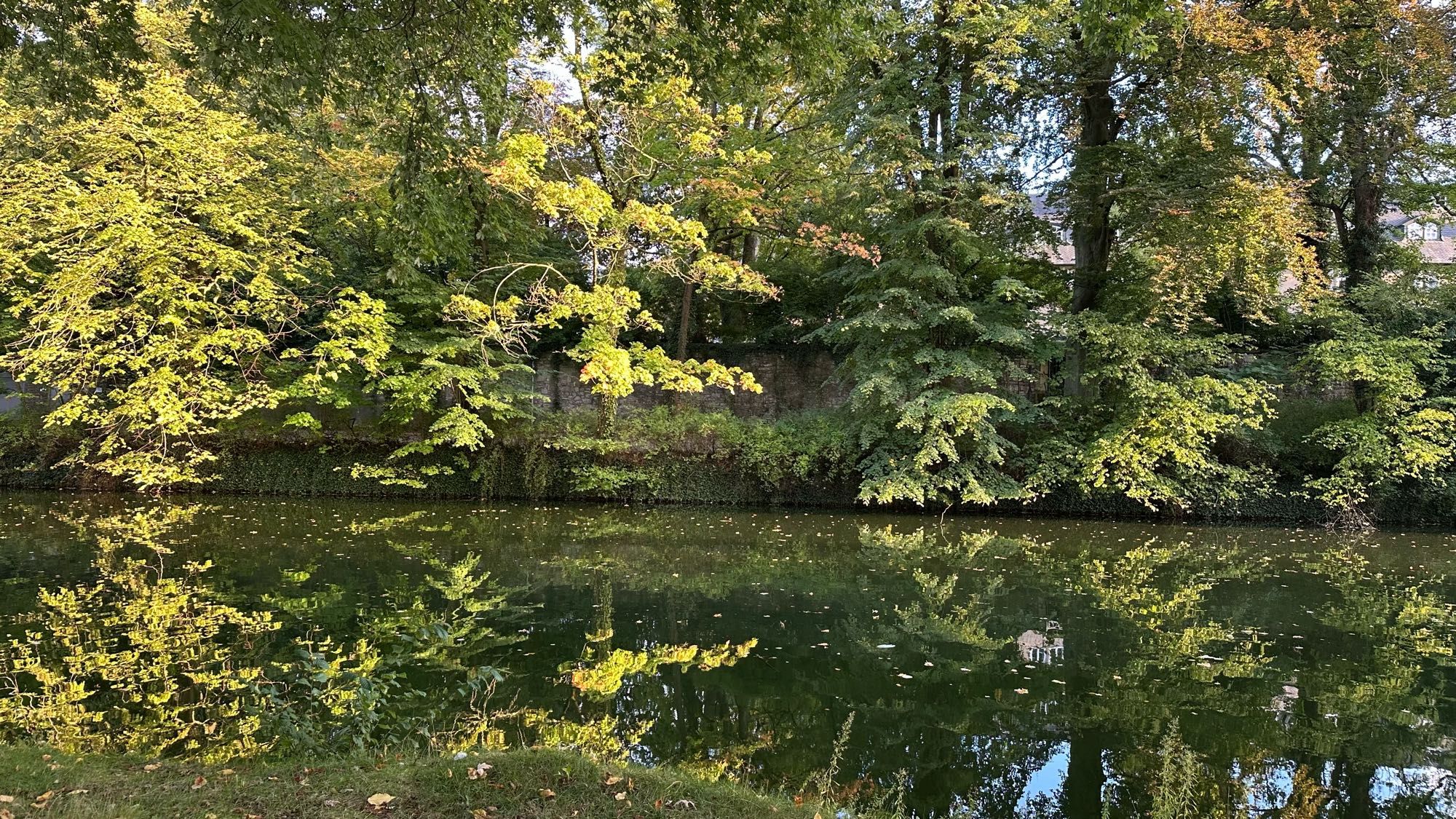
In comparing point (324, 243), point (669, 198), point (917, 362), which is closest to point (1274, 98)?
point (917, 362)

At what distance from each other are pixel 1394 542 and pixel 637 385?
14.4m

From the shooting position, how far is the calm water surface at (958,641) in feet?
14.5

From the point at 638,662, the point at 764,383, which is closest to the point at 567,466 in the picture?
the point at 764,383

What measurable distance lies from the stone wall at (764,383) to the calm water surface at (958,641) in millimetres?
6902

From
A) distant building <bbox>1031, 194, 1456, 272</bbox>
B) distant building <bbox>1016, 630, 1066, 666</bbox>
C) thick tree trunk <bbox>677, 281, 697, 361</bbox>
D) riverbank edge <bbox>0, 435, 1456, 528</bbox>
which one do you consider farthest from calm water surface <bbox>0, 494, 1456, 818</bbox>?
distant building <bbox>1031, 194, 1456, 272</bbox>

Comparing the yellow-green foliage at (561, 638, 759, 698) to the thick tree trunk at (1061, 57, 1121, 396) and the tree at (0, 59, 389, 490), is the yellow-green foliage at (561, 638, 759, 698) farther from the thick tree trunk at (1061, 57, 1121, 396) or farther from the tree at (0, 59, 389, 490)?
the thick tree trunk at (1061, 57, 1121, 396)

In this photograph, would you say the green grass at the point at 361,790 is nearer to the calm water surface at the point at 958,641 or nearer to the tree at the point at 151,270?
the calm water surface at the point at 958,641

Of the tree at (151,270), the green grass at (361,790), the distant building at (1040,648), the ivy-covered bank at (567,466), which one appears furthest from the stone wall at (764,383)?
the green grass at (361,790)

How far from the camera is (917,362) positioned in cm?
1487

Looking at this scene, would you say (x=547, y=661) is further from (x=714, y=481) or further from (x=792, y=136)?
(x=792, y=136)

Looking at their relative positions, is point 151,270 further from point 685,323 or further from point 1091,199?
point 1091,199

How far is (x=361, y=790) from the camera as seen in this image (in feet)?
10.6

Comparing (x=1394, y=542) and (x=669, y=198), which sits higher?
(x=669, y=198)

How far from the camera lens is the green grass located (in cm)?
305
